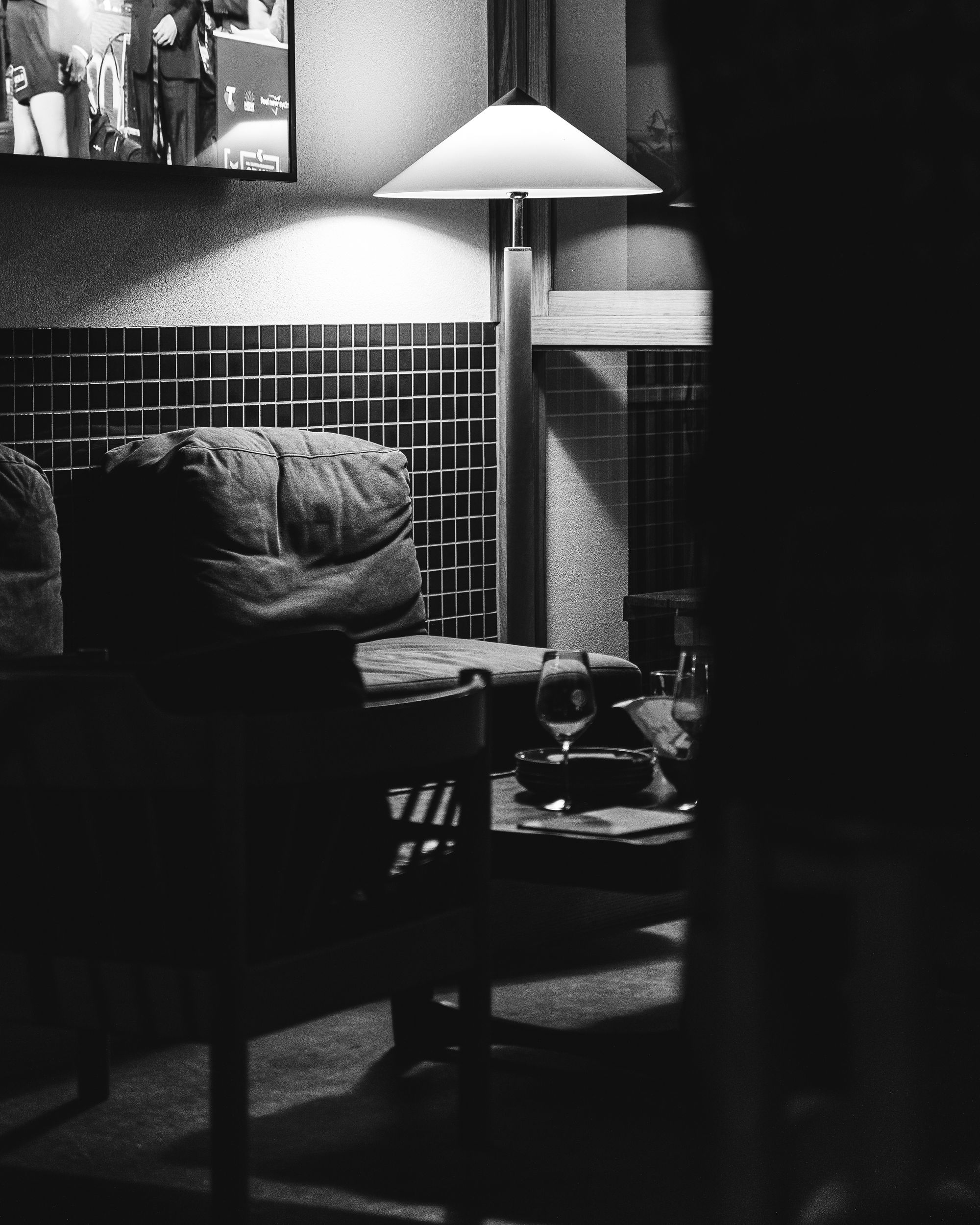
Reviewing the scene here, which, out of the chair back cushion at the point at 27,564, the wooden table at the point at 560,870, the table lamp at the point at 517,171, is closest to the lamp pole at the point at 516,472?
the table lamp at the point at 517,171

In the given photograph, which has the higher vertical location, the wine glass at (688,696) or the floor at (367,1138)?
the wine glass at (688,696)

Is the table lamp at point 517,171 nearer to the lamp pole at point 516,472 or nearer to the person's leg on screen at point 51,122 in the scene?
the lamp pole at point 516,472

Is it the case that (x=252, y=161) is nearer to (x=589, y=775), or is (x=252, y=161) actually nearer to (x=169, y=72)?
(x=169, y=72)

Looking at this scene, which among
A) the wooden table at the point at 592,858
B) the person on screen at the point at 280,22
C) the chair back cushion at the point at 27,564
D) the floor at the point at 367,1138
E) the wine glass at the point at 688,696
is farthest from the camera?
the person on screen at the point at 280,22

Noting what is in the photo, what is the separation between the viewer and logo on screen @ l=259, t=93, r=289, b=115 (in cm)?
423

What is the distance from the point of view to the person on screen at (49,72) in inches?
147

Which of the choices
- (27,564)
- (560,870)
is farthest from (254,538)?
(560,870)

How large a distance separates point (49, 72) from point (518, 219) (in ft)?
4.01

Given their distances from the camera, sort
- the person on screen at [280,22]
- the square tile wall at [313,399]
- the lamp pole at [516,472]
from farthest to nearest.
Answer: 1. the lamp pole at [516,472]
2. the person on screen at [280,22]
3. the square tile wall at [313,399]

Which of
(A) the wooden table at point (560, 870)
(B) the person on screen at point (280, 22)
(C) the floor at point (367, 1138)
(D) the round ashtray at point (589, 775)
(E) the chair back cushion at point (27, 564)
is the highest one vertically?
(B) the person on screen at point (280, 22)

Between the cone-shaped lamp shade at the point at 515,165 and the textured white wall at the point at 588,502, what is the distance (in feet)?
2.51

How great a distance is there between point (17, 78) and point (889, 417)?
3816 mm

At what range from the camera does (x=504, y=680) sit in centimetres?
372

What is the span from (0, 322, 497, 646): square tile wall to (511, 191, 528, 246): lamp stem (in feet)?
1.27
